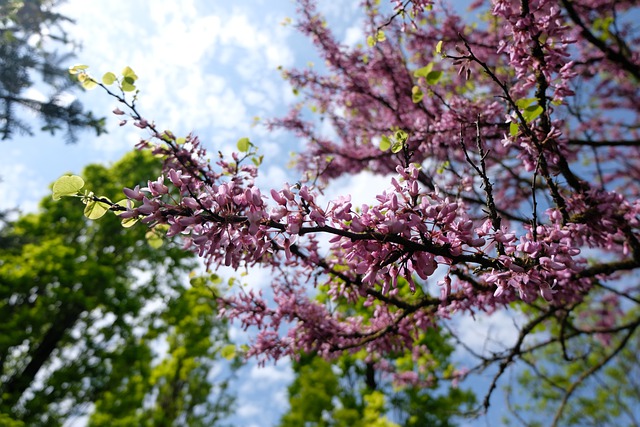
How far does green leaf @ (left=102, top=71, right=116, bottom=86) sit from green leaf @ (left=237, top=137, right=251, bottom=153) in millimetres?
865

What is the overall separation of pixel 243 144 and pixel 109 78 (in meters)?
0.92

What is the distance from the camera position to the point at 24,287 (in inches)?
327

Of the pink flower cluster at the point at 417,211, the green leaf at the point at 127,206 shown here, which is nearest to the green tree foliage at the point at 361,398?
the pink flower cluster at the point at 417,211

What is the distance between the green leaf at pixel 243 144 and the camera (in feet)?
8.91

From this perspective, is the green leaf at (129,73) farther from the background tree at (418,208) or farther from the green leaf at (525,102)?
the green leaf at (525,102)

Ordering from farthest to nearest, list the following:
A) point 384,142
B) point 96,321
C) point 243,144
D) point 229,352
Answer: point 96,321, point 229,352, point 243,144, point 384,142

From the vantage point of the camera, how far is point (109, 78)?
90.1 inches

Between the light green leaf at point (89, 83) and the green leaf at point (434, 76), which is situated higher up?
the light green leaf at point (89, 83)

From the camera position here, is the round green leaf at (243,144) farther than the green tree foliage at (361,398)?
No

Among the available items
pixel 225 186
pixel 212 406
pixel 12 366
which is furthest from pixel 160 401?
pixel 225 186

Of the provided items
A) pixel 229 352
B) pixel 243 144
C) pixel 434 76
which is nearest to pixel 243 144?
pixel 243 144

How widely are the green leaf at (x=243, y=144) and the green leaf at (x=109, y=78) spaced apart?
0.87 metres

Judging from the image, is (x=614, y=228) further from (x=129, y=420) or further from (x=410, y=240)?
(x=129, y=420)

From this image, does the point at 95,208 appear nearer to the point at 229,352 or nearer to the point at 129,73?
the point at 129,73
